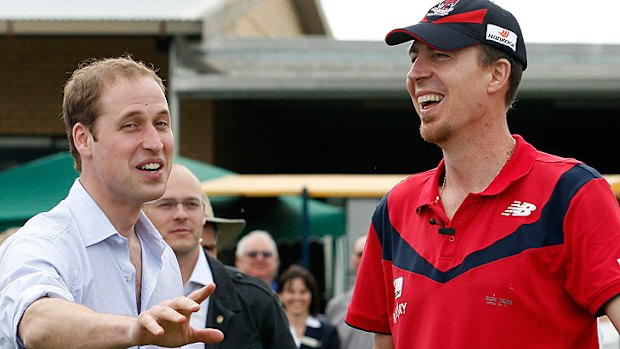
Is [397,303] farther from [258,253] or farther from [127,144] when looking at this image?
[258,253]

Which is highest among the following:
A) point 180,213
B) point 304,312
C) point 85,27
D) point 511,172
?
point 85,27

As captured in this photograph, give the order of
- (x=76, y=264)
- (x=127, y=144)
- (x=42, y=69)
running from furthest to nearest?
(x=42, y=69) < (x=127, y=144) < (x=76, y=264)

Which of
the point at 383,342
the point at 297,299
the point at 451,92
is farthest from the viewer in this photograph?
the point at 297,299

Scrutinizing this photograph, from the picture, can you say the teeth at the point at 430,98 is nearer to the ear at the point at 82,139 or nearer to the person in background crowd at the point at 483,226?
the person in background crowd at the point at 483,226

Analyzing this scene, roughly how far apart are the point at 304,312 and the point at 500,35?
6020 mm

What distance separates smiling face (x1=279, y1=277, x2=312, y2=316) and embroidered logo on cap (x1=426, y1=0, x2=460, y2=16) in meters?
5.85

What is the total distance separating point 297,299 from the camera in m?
9.31

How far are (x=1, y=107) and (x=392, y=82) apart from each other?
5.30 meters

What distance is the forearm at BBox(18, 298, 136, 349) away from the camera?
2.68 metres

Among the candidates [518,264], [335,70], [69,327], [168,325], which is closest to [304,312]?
[335,70]

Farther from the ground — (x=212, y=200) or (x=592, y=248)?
(x=592, y=248)

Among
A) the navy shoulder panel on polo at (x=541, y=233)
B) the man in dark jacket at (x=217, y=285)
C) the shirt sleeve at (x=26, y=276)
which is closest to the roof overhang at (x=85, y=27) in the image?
the man in dark jacket at (x=217, y=285)

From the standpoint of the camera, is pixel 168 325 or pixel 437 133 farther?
pixel 437 133

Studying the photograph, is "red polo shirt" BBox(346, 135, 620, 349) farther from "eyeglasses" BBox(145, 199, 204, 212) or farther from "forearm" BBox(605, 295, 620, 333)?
"eyeglasses" BBox(145, 199, 204, 212)
